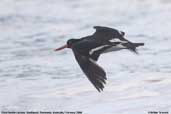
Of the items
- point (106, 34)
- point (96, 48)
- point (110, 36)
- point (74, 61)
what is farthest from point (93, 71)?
point (74, 61)

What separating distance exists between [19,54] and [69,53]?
2.06 ft

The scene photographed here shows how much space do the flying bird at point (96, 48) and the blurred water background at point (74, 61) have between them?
0.57 m

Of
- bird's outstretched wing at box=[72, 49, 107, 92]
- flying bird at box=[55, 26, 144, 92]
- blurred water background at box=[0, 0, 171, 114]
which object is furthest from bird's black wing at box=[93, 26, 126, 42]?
bird's outstretched wing at box=[72, 49, 107, 92]

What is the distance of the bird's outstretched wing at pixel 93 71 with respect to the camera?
20.0 feet

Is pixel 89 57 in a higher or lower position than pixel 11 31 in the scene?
→ higher

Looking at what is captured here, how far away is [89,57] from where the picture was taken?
650 cm

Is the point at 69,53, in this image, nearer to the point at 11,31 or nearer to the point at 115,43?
the point at 11,31

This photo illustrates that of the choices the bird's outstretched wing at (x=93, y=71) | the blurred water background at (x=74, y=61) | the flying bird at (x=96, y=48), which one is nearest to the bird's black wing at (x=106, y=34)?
the flying bird at (x=96, y=48)

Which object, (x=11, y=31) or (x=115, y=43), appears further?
(x=11, y=31)

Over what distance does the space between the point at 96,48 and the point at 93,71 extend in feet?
1.66

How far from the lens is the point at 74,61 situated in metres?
8.42

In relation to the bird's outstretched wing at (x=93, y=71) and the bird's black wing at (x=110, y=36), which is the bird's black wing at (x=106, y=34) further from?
the bird's outstretched wing at (x=93, y=71)

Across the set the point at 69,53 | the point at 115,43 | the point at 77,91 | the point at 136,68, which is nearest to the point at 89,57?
the point at 115,43

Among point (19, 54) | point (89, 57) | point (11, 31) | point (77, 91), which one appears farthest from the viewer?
point (11, 31)
